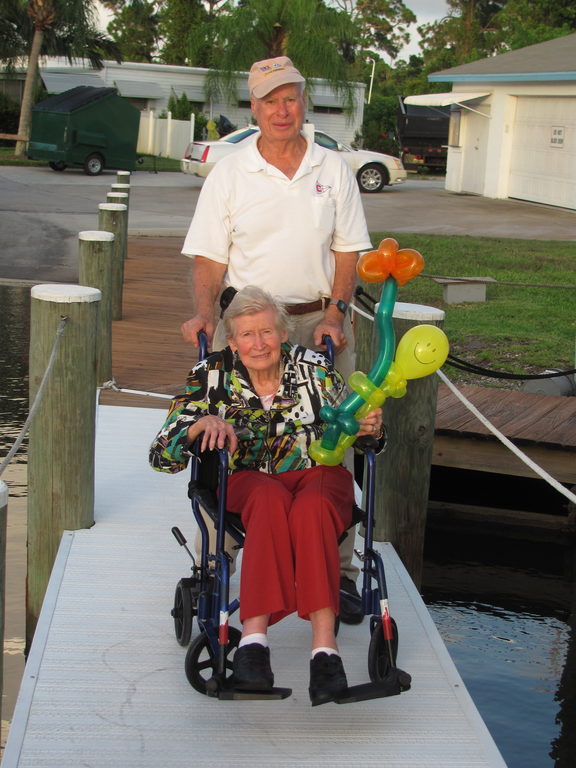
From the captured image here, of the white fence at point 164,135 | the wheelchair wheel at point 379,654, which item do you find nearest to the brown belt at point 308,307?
the wheelchair wheel at point 379,654

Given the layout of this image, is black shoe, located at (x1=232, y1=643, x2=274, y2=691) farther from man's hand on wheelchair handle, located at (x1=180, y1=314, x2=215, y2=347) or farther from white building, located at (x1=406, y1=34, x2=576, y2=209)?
white building, located at (x1=406, y1=34, x2=576, y2=209)

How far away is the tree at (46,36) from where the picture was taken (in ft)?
116

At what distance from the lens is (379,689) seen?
333 centimetres

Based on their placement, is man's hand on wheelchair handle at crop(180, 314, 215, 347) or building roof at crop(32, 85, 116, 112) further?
building roof at crop(32, 85, 116, 112)

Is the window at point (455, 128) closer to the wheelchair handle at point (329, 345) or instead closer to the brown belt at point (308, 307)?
the brown belt at point (308, 307)

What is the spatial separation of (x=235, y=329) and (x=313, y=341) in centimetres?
75

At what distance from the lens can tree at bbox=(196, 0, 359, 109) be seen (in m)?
38.3

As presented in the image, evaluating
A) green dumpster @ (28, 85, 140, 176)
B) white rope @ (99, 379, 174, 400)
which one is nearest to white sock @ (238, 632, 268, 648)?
white rope @ (99, 379, 174, 400)

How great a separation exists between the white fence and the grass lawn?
2264 cm

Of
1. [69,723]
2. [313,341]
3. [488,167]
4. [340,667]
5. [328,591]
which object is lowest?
[69,723]

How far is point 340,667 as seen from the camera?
332cm

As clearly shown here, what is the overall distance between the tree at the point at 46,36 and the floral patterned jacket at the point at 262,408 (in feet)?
102

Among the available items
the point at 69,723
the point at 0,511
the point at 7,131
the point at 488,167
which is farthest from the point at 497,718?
the point at 7,131

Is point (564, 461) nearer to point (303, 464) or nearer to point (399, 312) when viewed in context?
point (399, 312)
